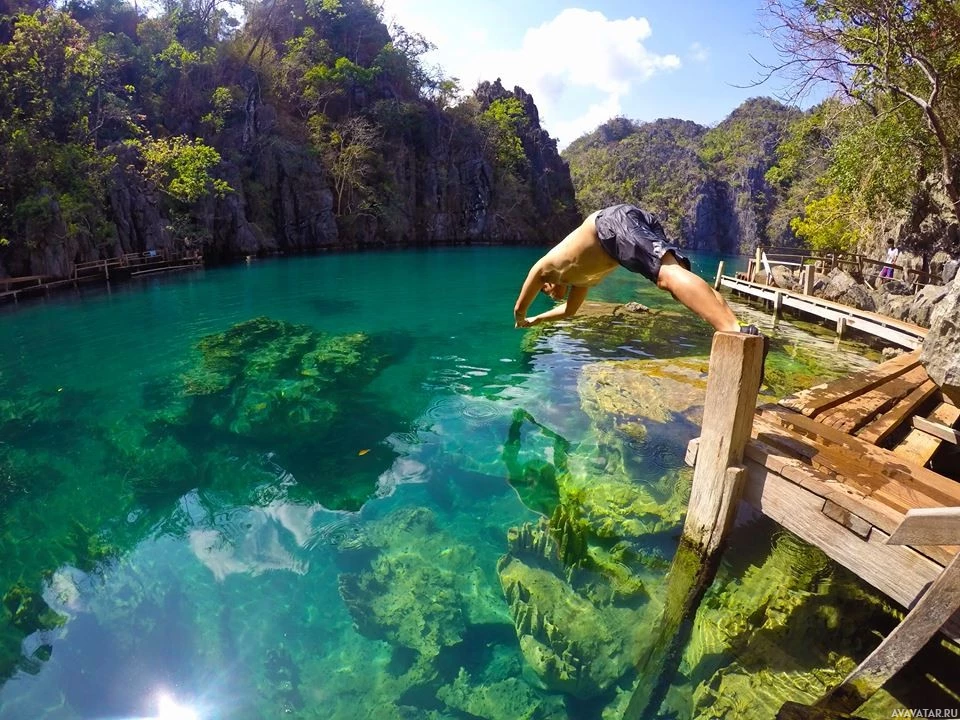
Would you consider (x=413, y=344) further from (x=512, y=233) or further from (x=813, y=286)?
(x=512, y=233)

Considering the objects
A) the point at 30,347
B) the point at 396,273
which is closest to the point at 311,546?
the point at 30,347

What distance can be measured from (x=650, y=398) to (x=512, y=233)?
1922 inches

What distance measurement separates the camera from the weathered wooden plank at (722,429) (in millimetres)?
3113

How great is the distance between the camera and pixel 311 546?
490 centimetres

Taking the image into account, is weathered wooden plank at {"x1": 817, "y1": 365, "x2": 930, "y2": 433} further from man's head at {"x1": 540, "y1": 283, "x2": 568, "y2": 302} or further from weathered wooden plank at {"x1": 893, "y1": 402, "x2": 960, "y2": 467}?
man's head at {"x1": 540, "y1": 283, "x2": 568, "y2": 302}

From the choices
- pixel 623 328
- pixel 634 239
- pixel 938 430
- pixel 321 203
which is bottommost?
pixel 623 328

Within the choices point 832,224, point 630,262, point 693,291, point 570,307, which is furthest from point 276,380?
point 832,224

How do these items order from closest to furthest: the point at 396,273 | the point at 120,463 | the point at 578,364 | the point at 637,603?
the point at 637,603, the point at 120,463, the point at 578,364, the point at 396,273

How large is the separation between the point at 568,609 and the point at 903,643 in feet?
7.02

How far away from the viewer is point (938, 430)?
4512mm

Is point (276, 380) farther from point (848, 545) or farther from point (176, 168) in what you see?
point (176, 168)

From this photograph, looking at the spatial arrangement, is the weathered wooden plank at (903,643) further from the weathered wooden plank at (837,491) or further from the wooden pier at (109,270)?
the wooden pier at (109,270)

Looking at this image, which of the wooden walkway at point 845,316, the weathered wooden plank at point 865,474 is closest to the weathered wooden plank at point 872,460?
the weathered wooden plank at point 865,474

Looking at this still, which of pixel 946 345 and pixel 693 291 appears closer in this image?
pixel 693 291
